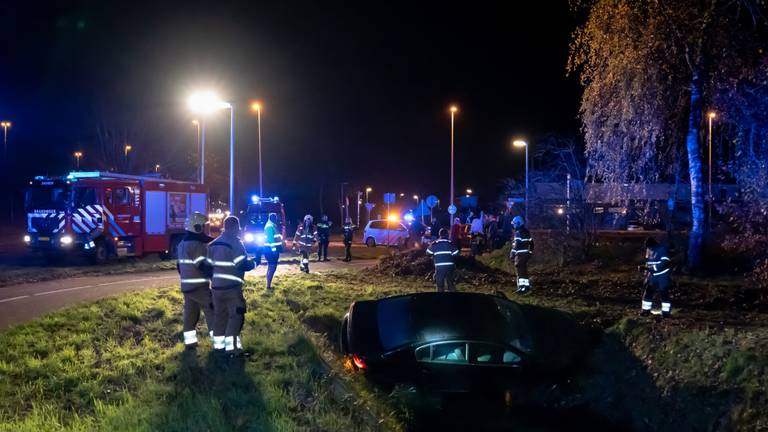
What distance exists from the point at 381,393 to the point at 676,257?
12.0 metres

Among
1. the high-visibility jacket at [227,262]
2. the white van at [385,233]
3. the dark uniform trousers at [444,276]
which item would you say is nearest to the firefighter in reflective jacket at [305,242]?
the dark uniform trousers at [444,276]

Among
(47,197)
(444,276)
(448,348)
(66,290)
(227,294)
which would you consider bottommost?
(66,290)

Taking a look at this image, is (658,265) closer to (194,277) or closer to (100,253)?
(194,277)

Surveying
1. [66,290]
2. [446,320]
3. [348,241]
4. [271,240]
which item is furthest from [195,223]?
[348,241]

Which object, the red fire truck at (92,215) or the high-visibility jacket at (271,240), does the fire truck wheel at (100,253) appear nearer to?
the red fire truck at (92,215)

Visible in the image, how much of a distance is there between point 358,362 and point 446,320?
994 millimetres

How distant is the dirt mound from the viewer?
622 inches

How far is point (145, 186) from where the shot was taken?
69.1 feet

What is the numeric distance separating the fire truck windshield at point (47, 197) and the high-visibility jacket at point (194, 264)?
14.1m

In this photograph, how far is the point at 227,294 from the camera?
7266mm

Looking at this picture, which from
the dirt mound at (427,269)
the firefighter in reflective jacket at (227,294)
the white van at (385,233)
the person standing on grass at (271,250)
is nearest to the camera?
the firefighter in reflective jacket at (227,294)

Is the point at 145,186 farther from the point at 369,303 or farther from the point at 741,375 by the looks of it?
the point at 741,375

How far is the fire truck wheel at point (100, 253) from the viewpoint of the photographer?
779 inches

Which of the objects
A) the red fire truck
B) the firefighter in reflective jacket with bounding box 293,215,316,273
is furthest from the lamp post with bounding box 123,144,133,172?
the firefighter in reflective jacket with bounding box 293,215,316,273
